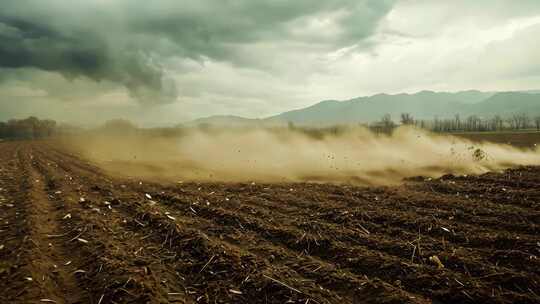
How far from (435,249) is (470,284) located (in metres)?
1.55

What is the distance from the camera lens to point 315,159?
27406mm

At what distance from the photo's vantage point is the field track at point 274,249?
4.99 m

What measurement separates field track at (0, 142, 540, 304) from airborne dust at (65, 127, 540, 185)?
7.25m

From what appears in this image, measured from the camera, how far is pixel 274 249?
677 centimetres

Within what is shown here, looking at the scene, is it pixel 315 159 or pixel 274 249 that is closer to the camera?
pixel 274 249

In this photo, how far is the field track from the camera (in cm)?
499

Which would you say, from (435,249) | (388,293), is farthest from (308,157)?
(388,293)

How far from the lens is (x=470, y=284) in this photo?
199 inches

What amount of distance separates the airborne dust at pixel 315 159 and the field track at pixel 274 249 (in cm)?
725

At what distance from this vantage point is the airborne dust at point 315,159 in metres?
20.0

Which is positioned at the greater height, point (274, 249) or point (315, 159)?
point (274, 249)

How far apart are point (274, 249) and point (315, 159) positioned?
2106cm

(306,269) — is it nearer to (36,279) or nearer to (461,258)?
(461,258)

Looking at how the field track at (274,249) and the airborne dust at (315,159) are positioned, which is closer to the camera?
the field track at (274,249)
